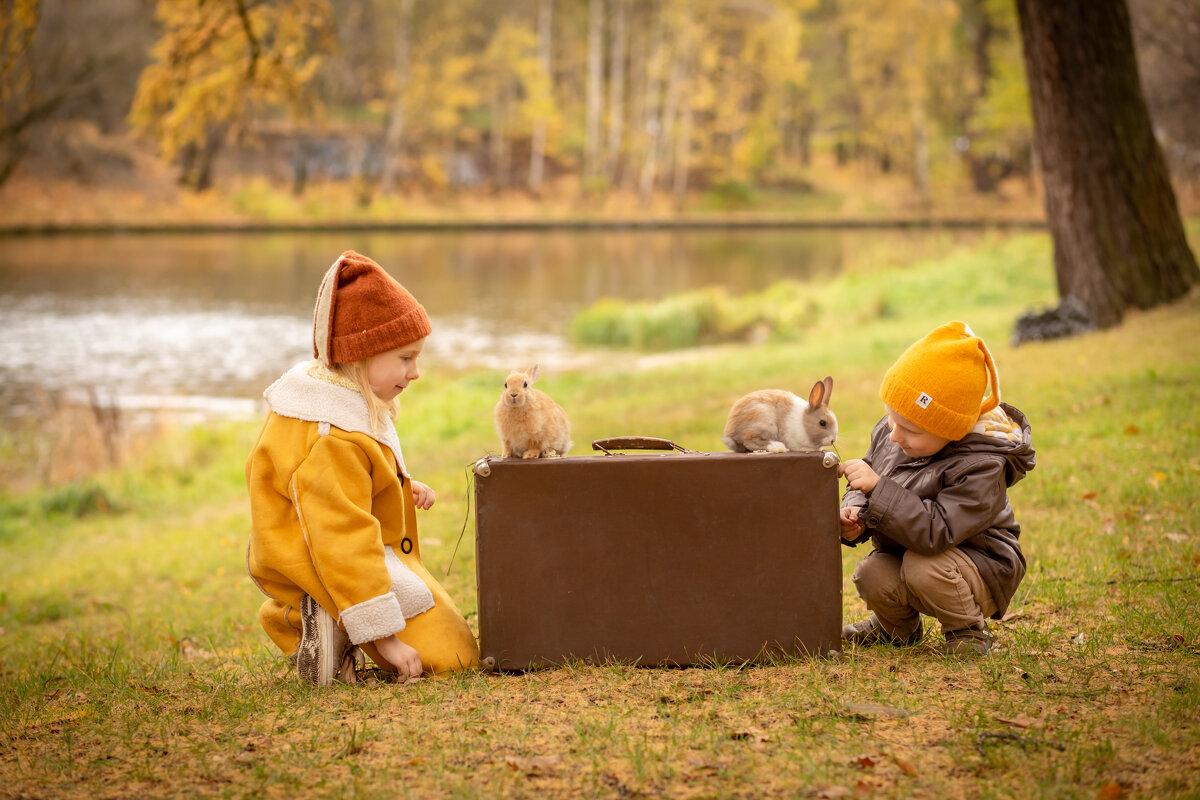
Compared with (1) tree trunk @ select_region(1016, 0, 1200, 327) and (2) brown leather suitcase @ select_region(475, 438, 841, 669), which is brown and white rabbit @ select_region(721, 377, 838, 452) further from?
(1) tree trunk @ select_region(1016, 0, 1200, 327)

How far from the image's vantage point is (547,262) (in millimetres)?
38469

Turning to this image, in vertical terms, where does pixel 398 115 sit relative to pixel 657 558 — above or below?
above

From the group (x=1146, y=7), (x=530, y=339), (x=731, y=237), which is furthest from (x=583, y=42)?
(x=530, y=339)

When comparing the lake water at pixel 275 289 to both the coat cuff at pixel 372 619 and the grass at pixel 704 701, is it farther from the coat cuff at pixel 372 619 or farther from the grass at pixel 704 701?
the coat cuff at pixel 372 619

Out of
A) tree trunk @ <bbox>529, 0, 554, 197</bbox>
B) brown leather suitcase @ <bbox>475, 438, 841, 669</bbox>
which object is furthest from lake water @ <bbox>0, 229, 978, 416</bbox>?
brown leather suitcase @ <bbox>475, 438, 841, 669</bbox>

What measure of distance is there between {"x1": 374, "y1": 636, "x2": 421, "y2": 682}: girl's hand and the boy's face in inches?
80.0

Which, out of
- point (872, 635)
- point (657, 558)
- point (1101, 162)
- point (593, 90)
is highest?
point (593, 90)

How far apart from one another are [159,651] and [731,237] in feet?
148

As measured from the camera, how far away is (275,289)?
3053 cm

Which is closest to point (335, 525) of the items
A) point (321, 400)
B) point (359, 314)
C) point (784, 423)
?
point (321, 400)

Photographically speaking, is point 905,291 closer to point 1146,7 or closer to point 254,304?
point 1146,7

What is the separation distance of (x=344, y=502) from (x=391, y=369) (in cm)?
55

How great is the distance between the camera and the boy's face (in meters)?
3.90

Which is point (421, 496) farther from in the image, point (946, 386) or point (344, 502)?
point (946, 386)
